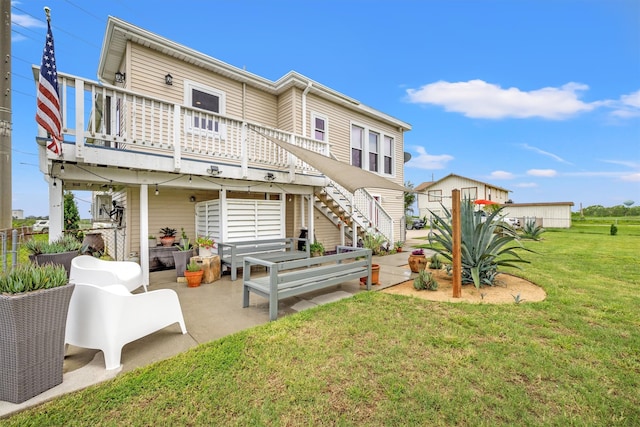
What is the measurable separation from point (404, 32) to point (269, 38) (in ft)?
22.1

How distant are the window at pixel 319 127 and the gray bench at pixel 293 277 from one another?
20.6 ft

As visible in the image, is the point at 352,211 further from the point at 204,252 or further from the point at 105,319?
the point at 105,319

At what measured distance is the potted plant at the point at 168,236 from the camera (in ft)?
23.9

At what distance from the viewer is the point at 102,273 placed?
11.9 feet

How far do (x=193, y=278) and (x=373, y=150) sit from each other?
966 cm

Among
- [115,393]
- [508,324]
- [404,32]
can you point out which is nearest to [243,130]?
[115,393]

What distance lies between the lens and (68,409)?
2.07 meters

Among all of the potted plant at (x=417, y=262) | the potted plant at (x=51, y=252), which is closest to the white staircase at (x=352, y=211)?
the potted plant at (x=417, y=262)

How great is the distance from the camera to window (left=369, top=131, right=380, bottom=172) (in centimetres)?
1239

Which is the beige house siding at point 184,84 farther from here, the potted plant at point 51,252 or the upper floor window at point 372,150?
the potted plant at point 51,252

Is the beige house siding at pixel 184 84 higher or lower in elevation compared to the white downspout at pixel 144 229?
higher

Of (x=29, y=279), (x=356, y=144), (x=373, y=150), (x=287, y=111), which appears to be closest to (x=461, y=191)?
(x=373, y=150)

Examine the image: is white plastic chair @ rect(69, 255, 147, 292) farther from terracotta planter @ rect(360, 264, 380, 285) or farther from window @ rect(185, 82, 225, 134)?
window @ rect(185, 82, 225, 134)

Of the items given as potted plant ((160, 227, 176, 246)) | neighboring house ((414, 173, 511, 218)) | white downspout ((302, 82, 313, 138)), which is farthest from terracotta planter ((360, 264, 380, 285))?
neighboring house ((414, 173, 511, 218))
